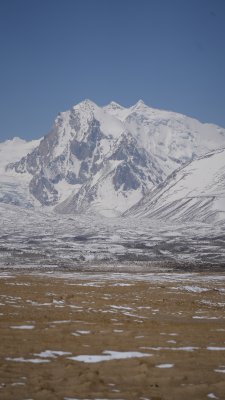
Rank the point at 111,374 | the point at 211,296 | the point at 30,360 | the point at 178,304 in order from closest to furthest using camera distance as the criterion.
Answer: the point at 111,374 → the point at 30,360 → the point at 178,304 → the point at 211,296

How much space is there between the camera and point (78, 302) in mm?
40938

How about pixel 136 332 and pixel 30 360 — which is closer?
pixel 30 360

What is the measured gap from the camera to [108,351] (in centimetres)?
2245

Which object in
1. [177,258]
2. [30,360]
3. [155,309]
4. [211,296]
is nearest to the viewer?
[30,360]

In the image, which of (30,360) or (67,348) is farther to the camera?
(67,348)

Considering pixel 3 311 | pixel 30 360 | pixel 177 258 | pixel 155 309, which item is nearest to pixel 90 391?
pixel 30 360

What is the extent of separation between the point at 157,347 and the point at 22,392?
891 centimetres

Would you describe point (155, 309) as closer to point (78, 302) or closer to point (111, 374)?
point (78, 302)

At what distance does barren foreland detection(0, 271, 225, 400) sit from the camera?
17125 mm

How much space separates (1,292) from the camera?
45250mm

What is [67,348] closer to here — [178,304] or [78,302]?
[78,302]

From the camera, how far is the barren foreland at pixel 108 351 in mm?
17125

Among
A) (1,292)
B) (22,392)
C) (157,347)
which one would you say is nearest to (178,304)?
(1,292)

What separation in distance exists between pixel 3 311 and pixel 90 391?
16954 millimetres
